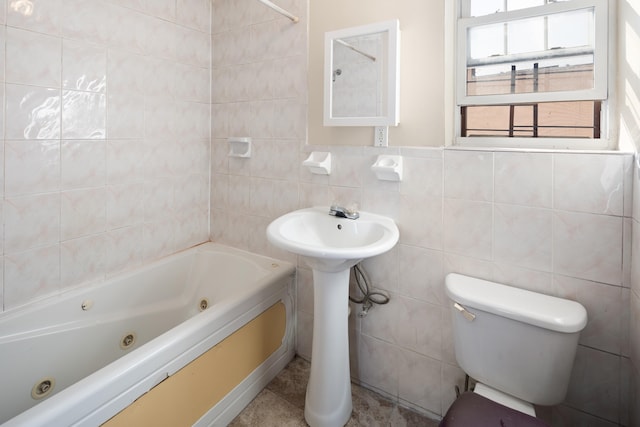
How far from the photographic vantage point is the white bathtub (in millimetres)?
1057

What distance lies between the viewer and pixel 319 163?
1.74 meters

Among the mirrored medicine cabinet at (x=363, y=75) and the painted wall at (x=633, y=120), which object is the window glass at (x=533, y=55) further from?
the mirrored medicine cabinet at (x=363, y=75)

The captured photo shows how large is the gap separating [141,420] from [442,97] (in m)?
1.72

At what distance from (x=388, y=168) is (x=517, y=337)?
0.82 m

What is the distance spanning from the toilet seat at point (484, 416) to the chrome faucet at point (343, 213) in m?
0.84

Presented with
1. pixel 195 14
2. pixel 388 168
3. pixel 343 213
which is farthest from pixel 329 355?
pixel 195 14

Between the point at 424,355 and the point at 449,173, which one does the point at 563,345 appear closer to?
the point at 424,355

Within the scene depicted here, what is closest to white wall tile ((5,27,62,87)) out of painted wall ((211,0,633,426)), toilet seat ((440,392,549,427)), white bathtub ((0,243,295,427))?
painted wall ((211,0,633,426))

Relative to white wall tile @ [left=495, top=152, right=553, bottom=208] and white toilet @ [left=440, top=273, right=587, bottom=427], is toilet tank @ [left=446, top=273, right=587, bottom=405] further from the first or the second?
white wall tile @ [left=495, top=152, right=553, bottom=208]

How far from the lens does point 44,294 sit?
1596 millimetres

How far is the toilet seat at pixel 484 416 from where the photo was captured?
975 mm

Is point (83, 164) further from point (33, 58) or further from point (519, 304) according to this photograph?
point (519, 304)

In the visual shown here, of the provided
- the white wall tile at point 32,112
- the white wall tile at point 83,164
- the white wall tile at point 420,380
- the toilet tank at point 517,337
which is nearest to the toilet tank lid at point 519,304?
the toilet tank at point 517,337

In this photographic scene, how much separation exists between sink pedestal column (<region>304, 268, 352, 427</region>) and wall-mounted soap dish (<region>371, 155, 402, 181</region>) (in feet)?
1.56
